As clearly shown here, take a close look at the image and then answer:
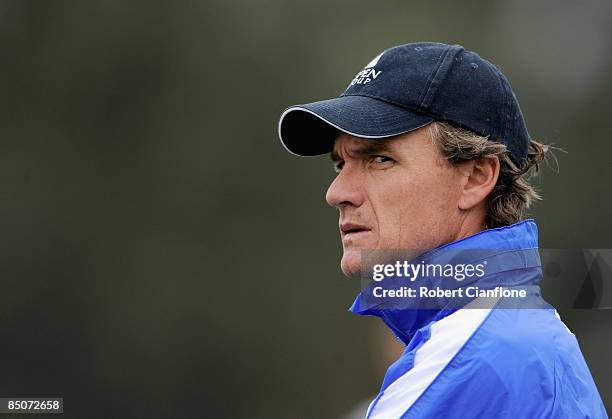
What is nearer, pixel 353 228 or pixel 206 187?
pixel 353 228

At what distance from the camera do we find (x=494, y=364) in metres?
1.47

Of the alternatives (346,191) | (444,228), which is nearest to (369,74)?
(346,191)

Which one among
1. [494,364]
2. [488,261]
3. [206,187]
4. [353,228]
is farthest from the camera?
[206,187]

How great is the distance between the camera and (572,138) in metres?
8.16

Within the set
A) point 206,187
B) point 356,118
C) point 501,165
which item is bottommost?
point 206,187

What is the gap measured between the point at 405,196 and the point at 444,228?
0.11 metres

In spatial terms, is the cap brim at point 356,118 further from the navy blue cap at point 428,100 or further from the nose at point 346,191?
the nose at point 346,191

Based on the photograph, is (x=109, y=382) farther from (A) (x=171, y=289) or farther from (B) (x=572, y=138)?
(B) (x=572, y=138)

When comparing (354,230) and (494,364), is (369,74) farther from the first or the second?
(494,364)

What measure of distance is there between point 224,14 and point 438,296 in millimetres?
7217

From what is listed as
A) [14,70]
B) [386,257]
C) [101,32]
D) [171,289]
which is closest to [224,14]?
[101,32]

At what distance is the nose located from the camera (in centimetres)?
195

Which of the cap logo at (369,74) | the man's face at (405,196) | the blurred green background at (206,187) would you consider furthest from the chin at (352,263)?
the blurred green background at (206,187)

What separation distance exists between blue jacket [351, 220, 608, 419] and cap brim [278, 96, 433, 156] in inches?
12.0
